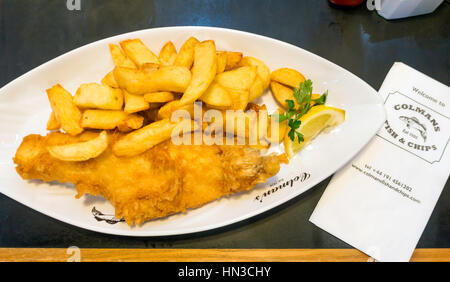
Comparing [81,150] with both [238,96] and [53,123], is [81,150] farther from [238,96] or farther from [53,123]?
[238,96]

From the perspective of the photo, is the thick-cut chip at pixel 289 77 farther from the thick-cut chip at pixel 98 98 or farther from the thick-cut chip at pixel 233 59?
the thick-cut chip at pixel 98 98

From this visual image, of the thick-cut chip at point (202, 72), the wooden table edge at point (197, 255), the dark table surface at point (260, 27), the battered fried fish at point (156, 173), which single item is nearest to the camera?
the thick-cut chip at point (202, 72)

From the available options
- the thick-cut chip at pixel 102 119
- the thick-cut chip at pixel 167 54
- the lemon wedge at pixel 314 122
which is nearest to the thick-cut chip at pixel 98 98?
the thick-cut chip at pixel 102 119

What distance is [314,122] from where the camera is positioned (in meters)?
1.69

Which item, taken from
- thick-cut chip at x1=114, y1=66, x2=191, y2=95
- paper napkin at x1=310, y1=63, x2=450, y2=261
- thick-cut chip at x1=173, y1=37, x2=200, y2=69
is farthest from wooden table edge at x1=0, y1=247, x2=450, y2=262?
thick-cut chip at x1=173, y1=37, x2=200, y2=69

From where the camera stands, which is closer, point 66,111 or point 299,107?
point 66,111

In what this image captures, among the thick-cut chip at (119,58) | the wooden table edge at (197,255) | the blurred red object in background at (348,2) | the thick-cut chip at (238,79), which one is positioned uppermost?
the blurred red object in background at (348,2)

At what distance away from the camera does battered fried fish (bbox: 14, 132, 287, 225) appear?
60.7 inches

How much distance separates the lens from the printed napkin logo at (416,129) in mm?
1882

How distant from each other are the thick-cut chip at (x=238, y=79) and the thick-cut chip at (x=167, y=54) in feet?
0.99

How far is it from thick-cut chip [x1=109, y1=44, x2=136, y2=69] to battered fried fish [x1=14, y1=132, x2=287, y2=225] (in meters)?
0.41

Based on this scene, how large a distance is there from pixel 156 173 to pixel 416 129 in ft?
5.31

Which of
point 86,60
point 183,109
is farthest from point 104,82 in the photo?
point 183,109

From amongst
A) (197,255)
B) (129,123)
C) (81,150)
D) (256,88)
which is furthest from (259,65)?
(197,255)
